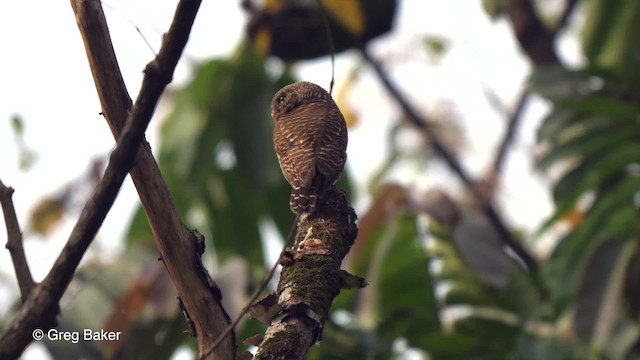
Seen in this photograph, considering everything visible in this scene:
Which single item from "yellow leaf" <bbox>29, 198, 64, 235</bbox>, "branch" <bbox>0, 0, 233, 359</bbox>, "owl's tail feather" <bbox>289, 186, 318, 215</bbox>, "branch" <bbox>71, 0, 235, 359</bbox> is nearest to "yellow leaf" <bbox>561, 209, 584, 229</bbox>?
"yellow leaf" <bbox>29, 198, 64, 235</bbox>

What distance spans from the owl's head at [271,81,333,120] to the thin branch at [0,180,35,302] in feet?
2.68

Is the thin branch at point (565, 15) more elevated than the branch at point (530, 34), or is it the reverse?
the thin branch at point (565, 15)

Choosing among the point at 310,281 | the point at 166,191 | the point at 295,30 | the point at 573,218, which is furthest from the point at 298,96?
the point at 573,218

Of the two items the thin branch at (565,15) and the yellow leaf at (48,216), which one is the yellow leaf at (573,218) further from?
the yellow leaf at (48,216)

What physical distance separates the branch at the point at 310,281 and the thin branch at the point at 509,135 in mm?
4044

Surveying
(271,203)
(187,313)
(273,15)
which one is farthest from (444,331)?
(187,313)

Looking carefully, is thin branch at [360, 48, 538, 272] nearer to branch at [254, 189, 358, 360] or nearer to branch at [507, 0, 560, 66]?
branch at [507, 0, 560, 66]

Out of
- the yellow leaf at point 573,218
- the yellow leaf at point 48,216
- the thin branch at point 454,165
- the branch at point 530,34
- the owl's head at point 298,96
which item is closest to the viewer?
the owl's head at point 298,96

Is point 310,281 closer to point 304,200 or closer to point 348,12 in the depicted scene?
point 304,200

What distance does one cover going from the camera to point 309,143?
211cm

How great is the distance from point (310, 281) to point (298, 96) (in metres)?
0.63

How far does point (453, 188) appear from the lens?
6.08 metres

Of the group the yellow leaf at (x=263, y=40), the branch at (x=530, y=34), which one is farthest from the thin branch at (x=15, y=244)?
the branch at (x=530, y=34)

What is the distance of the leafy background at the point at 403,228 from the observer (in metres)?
3.82
